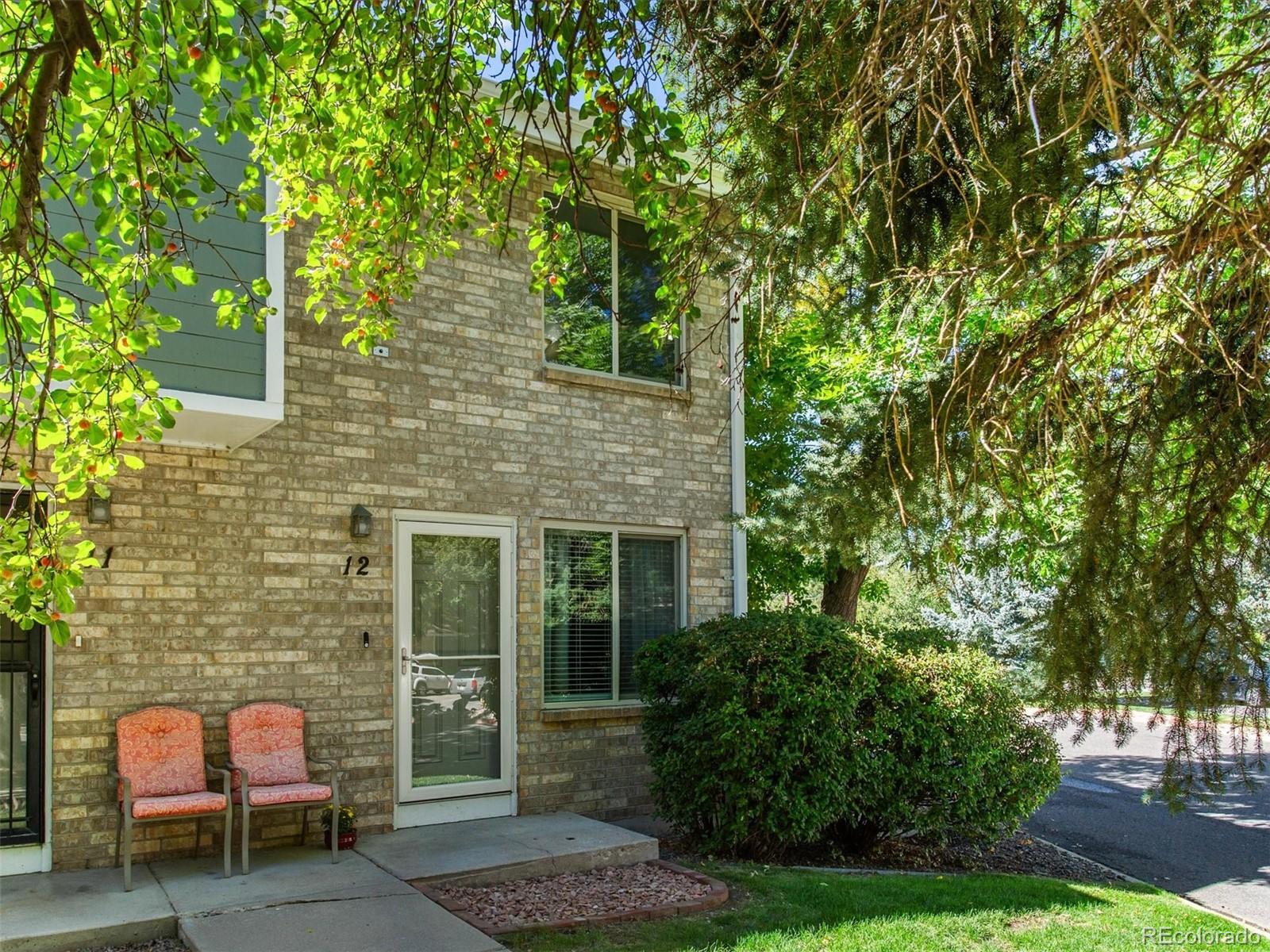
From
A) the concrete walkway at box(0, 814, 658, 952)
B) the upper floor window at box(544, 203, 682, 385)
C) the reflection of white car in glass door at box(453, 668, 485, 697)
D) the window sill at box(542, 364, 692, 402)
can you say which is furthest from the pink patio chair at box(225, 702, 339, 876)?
the upper floor window at box(544, 203, 682, 385)

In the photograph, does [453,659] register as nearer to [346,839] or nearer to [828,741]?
[346,839]

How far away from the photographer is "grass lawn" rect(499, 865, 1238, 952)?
5.52 meters

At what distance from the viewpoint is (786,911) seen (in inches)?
239

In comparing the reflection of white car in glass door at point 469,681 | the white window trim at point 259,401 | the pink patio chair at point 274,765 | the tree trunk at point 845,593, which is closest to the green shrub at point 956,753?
the reflection of white car in glass door at point 469,681

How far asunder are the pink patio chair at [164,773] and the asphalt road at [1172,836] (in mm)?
5635

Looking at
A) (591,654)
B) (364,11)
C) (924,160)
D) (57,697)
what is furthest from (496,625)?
(924,160)

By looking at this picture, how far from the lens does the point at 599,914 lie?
19.5ft

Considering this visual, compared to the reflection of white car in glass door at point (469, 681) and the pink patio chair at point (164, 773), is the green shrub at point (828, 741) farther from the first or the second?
the pink patio chair at point (164, 773)

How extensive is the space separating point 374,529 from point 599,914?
3.23m

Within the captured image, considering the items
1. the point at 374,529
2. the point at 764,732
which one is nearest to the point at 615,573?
the point at 374,529

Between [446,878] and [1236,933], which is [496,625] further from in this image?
[1236,933]

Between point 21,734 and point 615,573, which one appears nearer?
point 21,734

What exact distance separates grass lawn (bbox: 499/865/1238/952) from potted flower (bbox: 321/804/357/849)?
6.53 feet

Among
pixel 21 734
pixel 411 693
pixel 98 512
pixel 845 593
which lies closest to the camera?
pixel 21 734
